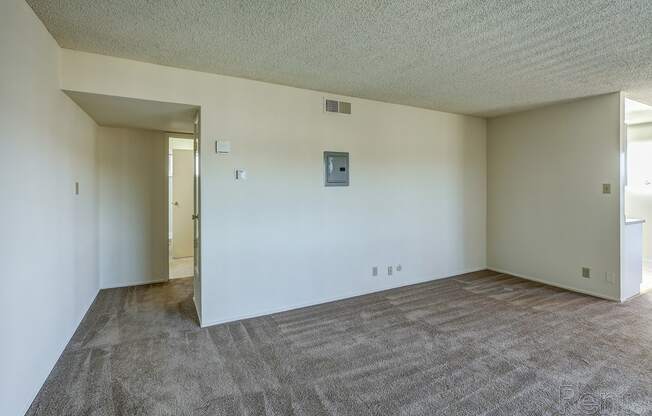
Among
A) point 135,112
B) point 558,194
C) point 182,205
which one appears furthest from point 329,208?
point 182,205

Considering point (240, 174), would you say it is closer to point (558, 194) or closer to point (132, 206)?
point (132, 206)

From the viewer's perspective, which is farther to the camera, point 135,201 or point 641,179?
point 641,179

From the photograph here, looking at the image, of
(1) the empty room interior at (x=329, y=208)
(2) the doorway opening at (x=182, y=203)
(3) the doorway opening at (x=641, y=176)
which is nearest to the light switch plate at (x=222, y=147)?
(1) the empty room interior at (x=329, y=208)

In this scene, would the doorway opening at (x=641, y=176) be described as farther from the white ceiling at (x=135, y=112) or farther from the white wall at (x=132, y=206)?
the white wall at (x=132, y=206)


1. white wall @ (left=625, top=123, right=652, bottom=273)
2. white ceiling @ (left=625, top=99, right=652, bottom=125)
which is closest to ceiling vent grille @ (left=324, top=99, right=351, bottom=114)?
white ceiling @ (left=625, top=99, right=652, bottom=125)

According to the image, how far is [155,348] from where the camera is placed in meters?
2.80

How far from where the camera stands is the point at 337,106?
3.95 metres

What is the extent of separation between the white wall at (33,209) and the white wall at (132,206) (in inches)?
52.4

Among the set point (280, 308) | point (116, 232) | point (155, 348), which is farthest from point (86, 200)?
point (280, 308)

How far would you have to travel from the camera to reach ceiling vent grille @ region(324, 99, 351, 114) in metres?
3.88

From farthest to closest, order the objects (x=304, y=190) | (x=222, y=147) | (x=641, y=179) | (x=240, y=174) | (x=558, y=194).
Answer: (x=641, y=179)
(x=558, y=194)
(x=304, y=190)
(x=240, y=174)
(x=222, y=147)

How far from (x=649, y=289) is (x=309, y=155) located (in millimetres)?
4845

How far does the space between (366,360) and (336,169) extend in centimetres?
218

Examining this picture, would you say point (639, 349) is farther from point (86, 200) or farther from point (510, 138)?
point (86, 200)
